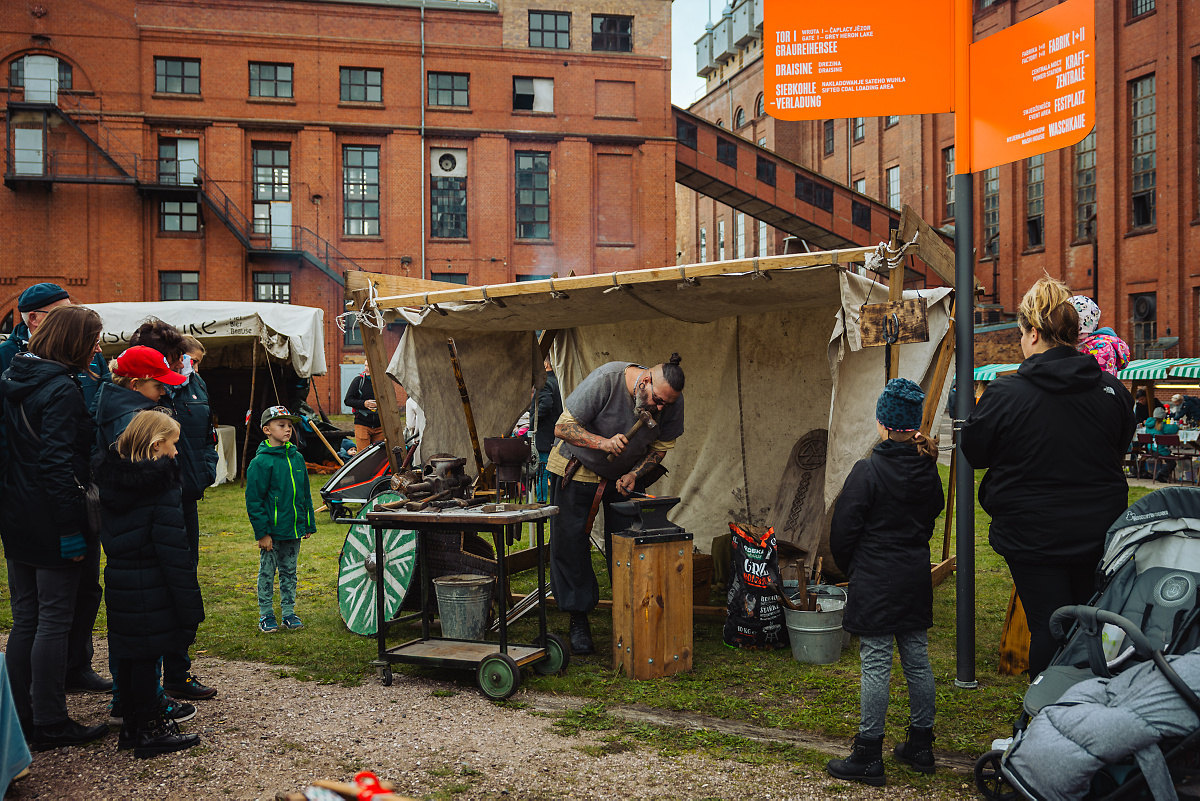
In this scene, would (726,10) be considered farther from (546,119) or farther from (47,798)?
(47,798)

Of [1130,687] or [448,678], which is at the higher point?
[1130,687]

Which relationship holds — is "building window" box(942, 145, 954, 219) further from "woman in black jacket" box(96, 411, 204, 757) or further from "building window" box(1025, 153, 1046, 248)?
"woman in black jacket" box(96, 411, 204, 757)

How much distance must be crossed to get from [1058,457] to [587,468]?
8.97 ft

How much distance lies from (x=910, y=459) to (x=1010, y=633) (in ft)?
6.42

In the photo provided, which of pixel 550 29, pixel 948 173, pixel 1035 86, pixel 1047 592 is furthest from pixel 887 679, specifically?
pixel 948 173

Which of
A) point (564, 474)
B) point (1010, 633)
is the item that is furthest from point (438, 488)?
point (1010, 633)

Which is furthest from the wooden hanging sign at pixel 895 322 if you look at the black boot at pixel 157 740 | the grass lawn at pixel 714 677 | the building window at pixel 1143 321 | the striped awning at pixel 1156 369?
the building window at pixel 1143 321

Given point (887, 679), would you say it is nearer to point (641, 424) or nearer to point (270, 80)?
point (641, 424)

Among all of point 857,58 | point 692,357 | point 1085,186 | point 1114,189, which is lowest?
point 692,357

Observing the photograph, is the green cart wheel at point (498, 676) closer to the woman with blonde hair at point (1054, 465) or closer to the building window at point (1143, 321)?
the woman with blonde hair at point (1054, 465)

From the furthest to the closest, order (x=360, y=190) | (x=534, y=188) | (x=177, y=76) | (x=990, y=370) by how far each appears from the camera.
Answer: (x=534, y=188) → (x=360, y=190) → (x=177, y=76) → (x=990, y=370)

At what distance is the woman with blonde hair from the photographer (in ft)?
11.7

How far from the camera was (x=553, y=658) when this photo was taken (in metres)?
5.02

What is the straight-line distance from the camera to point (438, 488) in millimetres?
5590
